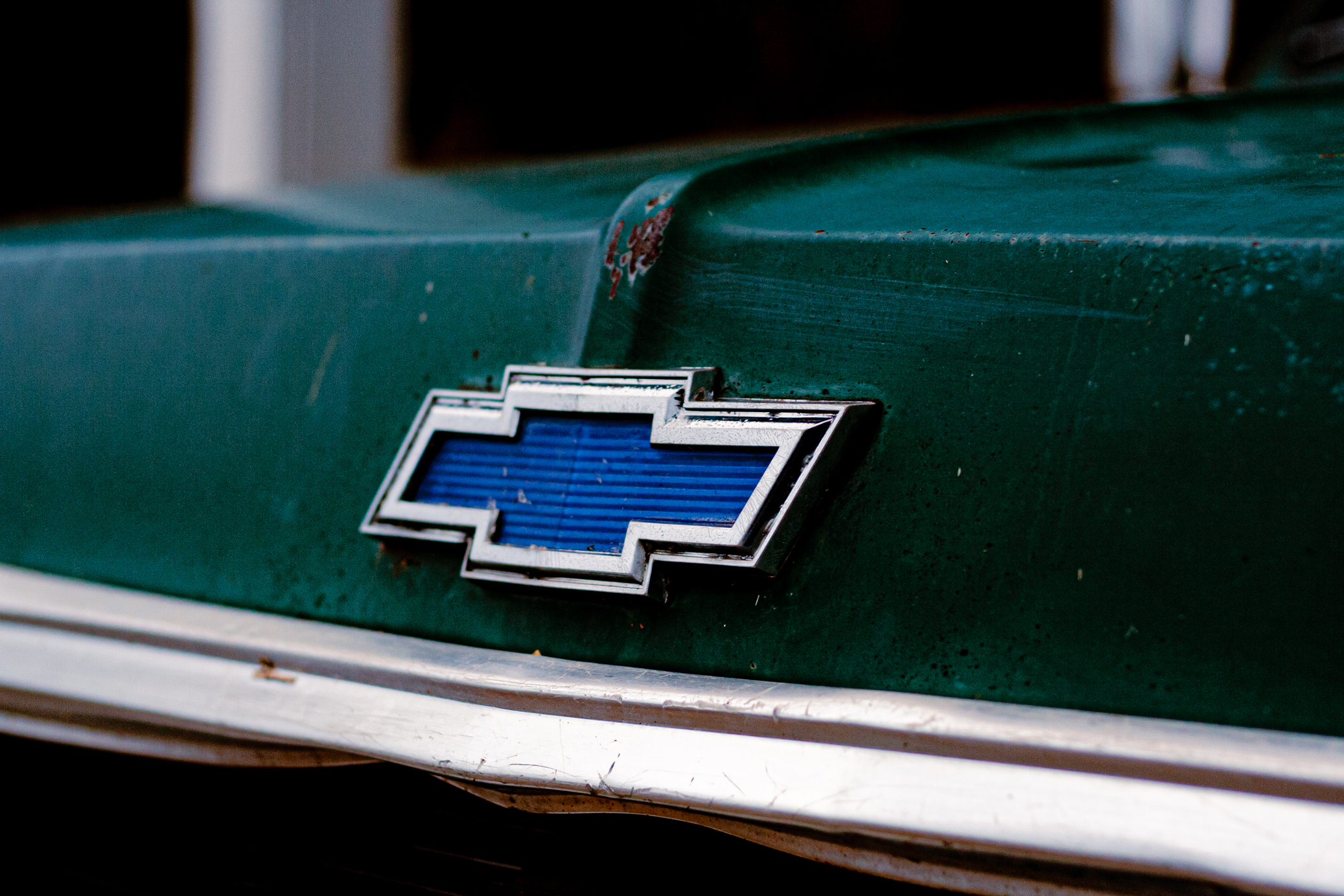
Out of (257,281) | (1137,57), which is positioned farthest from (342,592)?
(1137,57)

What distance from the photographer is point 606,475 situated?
794 millimetres

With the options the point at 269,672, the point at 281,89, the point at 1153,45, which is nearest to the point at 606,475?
the point at 269,672

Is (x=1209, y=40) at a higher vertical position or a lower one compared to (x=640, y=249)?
higher

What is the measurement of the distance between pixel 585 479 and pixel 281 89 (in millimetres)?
4386

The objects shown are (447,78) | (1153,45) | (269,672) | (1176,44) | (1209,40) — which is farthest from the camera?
(447,78)

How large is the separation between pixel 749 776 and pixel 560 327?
0.39m

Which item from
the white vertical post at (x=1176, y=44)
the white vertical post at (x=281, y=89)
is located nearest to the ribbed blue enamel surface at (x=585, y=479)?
the white vertical post at (x=1176, y=44)

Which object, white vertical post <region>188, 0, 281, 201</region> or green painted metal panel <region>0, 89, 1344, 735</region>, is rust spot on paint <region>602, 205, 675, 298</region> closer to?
green painted metal panel <region>0, 89, 1344, 735</region>

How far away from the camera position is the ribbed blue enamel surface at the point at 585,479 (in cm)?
75

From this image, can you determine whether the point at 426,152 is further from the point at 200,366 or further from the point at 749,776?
the point at 749,776

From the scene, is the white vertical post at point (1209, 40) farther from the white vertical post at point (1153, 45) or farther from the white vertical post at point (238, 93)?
the white vertical post at point (238, 93)

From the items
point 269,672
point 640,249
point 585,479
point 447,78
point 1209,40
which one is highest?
point 447,78

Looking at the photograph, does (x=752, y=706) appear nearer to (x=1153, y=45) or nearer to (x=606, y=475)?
(x=606, y=475)

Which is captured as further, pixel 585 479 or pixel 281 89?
pixel 281 89
